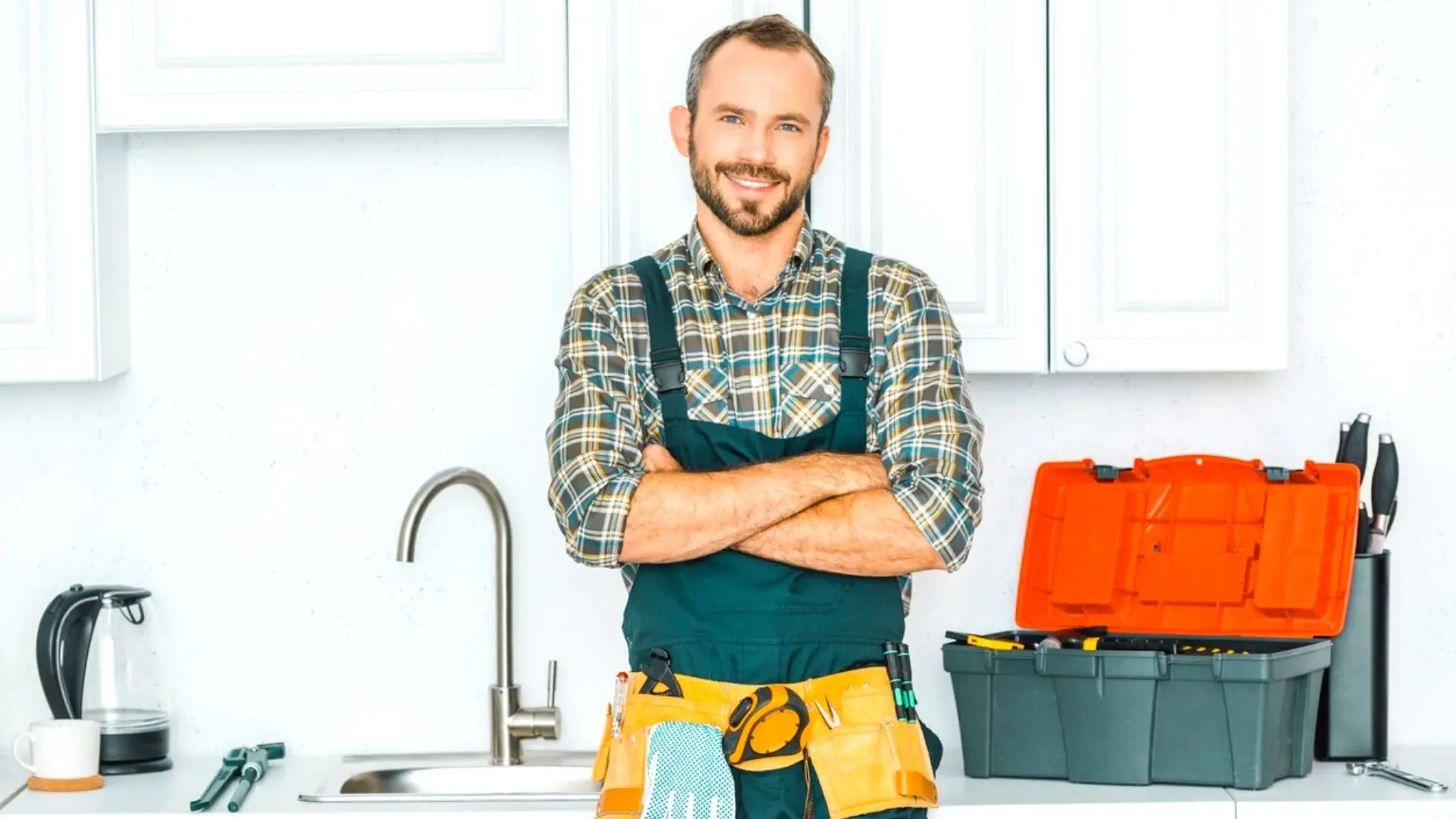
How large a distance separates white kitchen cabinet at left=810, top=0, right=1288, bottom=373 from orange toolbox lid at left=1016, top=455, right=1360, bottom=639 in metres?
0.22

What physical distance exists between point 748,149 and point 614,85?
15.7 inches

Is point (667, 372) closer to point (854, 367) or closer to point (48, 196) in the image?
point (854, 367)

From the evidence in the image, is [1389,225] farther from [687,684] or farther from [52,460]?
[52,460]

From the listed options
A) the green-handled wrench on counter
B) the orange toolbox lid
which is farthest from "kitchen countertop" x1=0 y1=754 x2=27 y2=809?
the orange toolbox lid

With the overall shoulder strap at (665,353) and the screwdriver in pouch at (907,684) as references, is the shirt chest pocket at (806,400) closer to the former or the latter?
the overall shoulder strap at (665,353)

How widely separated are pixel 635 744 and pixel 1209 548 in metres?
1.00

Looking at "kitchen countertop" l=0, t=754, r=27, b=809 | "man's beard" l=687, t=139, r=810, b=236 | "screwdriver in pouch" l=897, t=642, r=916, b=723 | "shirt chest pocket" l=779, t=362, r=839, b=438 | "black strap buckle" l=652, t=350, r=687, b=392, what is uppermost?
"man's beard" l=687, t=139, r=810, b=236

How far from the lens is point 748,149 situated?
2.12 m

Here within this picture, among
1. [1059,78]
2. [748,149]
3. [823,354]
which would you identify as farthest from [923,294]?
[1059,78]

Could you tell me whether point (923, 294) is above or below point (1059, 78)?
below

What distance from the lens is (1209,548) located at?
2.54m

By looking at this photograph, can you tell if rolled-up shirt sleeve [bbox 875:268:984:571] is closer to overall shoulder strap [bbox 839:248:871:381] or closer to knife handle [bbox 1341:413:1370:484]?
overall shoulder strap [bbox 839:248:871:381]

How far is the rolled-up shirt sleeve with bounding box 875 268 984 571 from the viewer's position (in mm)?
2014

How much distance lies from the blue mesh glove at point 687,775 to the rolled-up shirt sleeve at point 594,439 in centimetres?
22
